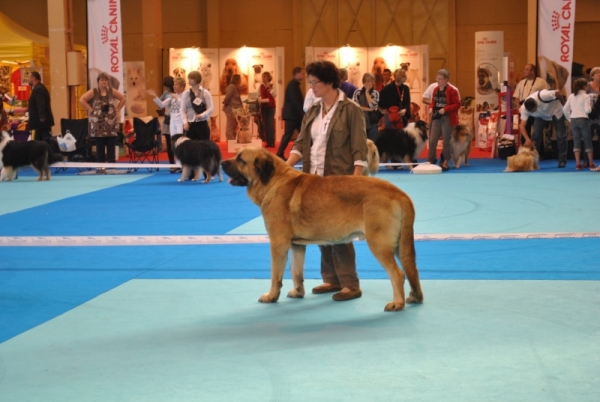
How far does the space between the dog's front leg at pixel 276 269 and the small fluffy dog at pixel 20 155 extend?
34.2ft

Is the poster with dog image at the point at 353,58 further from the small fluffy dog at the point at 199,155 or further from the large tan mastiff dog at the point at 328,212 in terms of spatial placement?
the large tan mastiff dog at the point at 328,212

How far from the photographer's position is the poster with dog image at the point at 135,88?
24.5 meters

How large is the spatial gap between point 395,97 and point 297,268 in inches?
419

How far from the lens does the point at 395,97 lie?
1616 cm

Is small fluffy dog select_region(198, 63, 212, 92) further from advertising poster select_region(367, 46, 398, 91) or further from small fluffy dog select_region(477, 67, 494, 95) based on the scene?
small fluffy dog select_region(477, 67, 494, 95)

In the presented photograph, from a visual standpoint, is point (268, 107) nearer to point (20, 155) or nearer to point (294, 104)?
point (294, 104)

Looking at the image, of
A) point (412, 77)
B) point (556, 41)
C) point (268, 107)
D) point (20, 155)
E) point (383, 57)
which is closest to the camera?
point (20, 155)

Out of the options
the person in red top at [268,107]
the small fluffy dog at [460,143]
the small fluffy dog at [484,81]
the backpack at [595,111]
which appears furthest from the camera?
the person in red top at [268,107]

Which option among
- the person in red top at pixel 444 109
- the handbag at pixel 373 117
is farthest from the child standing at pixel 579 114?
the handbag at pixel 373 117

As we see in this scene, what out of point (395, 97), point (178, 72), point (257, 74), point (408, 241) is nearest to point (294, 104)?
point (395, 97)

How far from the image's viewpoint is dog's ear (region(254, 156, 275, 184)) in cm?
562

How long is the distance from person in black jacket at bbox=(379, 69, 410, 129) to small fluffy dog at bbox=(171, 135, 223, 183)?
369cm

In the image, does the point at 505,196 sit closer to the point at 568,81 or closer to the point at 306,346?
the point at 568,81

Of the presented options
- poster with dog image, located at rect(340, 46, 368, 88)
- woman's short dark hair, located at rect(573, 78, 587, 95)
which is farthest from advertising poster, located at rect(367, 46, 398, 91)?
woman's short dark hair, located at rect(573, 78, 587, 95)
